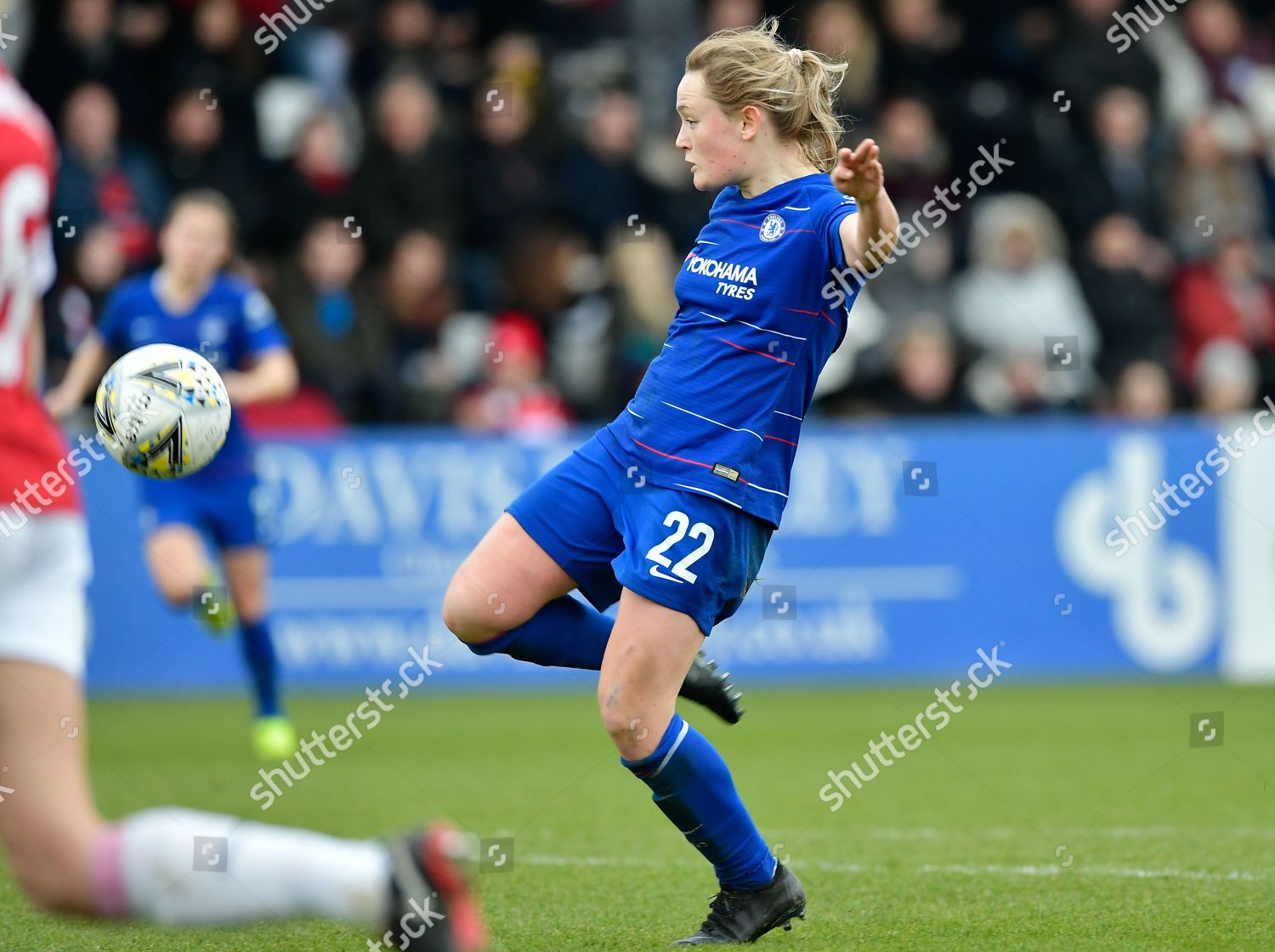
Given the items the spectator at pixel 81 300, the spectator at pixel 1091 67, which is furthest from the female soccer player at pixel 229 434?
the spectator at pixel 1091 67

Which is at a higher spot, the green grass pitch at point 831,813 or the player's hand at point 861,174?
the player's hand at point 861,174

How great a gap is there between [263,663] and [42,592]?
18.3 ft

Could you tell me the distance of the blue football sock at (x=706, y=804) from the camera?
4535 millimetres

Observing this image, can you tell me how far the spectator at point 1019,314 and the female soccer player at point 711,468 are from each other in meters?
8.10

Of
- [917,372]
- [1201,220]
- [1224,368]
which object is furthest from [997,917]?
[1201,220]

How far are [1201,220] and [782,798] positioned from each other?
28.1 ft

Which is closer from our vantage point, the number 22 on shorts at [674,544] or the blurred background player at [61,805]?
the blurred background player at [61,805]

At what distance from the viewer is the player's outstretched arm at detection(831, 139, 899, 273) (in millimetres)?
3979

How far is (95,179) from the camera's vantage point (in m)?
12.0

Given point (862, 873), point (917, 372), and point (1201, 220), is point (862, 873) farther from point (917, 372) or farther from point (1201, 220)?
point (1201, 220)

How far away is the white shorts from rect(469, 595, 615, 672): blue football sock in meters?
1.71

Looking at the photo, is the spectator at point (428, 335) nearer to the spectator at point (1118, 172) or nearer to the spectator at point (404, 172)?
the spectator at point (404, 172)

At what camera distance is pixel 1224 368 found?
13078mm

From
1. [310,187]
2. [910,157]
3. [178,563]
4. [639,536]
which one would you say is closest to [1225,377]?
[910,157]
